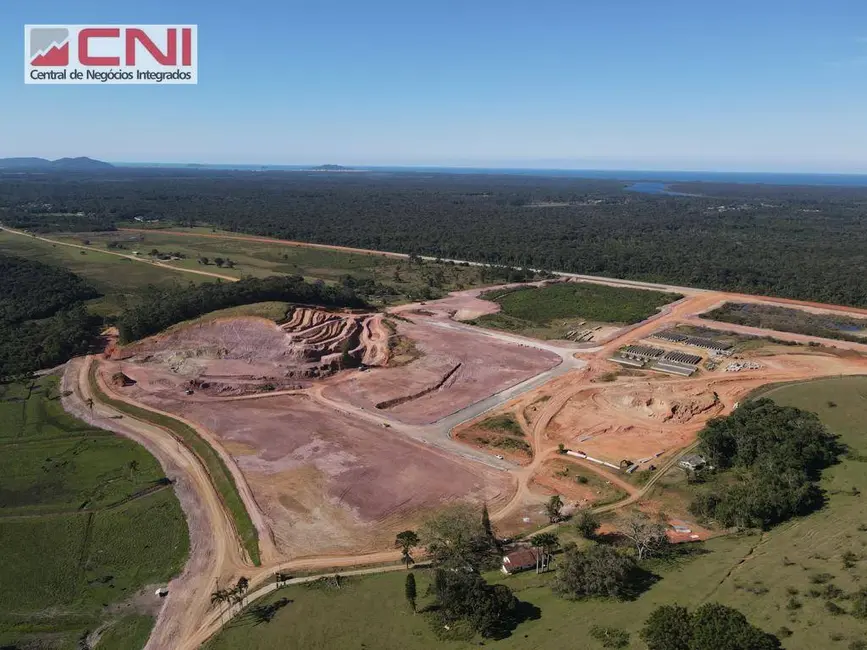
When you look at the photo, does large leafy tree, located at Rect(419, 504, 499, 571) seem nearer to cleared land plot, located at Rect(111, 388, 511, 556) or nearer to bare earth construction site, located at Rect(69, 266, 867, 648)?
bare earth construction site, located at Rect(69, 266, 867, 648)

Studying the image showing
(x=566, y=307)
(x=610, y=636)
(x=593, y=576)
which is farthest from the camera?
(x=566, y=307)

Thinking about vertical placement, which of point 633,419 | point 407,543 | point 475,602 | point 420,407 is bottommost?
point 407,543

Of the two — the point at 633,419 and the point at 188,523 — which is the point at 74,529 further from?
the point at 633,419

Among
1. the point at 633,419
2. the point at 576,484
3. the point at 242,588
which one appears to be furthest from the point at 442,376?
the point at 242,588

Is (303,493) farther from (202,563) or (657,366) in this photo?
(657,366)

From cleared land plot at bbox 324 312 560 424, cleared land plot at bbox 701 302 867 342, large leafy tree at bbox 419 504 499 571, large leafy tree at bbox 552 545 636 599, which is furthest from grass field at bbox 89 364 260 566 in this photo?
cleared land plot at bbox 701 302 867 342

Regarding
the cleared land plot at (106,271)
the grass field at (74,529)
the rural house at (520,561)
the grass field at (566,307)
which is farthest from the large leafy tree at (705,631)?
the cleared land plot at (106,271)

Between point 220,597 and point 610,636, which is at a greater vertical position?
point 610,636
